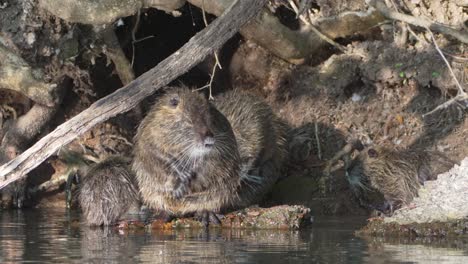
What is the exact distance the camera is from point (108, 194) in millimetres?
10008

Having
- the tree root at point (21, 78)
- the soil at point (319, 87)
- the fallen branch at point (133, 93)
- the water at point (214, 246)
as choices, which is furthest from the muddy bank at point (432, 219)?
the tree root at point (21, 78)

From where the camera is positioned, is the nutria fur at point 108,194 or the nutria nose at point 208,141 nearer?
the nutria nose at point 208,141

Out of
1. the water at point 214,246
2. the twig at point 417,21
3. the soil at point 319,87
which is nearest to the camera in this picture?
the water at point 214,246

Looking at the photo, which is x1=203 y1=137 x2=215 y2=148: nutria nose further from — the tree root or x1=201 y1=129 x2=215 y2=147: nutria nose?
the tree root

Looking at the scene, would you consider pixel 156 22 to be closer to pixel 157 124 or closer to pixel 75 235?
pixel 157 124

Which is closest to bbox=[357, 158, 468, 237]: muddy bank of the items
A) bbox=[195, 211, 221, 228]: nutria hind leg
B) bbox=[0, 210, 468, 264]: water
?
bbox=[0, 210, 468, 264]: water

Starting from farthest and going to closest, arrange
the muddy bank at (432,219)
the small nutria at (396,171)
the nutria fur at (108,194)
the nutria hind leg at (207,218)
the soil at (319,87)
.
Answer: the soil at (319,87) < the small nutria at (396,171) < the nutria fur at (108,194) < the nutria hind leg at (207,218) < the muddy bank at (432,219)

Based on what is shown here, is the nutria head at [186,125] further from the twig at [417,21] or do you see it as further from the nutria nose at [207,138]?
the twig at [417,21]

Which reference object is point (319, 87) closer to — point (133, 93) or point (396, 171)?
point (396, 171)

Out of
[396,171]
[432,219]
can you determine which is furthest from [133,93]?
[396,171]

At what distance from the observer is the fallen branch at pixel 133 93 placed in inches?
344

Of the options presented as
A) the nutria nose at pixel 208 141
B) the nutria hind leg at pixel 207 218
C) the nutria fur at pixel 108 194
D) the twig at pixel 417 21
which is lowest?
the nutria hind leg at pixel 207 218

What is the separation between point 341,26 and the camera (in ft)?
39.1

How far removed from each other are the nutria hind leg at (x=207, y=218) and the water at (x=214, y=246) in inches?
8.9
